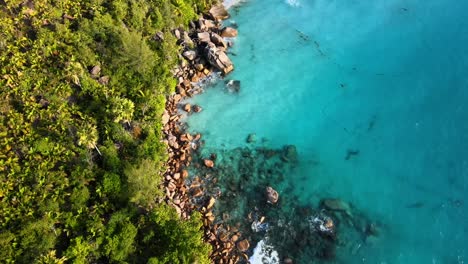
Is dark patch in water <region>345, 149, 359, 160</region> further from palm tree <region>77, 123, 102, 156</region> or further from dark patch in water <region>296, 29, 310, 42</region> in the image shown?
palm tree <region>77, 123, 102, 156</region>

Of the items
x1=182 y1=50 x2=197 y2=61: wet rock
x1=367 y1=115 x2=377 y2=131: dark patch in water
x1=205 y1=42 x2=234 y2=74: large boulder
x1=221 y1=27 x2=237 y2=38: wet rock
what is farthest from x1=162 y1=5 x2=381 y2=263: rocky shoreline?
x1=221 y1=27 x2=237 y2=38: wet rock

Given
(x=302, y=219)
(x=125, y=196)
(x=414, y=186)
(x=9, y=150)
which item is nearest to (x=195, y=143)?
(x=125, y=196)

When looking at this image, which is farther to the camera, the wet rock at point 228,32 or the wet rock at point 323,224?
the wet rock at point 228,32

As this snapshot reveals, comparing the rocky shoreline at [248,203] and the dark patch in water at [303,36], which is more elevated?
the dark patch in water at [303,36]

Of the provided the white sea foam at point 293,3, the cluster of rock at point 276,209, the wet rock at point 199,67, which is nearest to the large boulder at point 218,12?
the white sea foam at point 293,3

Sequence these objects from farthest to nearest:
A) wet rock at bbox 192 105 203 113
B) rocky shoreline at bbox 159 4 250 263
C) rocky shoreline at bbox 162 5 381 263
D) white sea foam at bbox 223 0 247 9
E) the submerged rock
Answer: white sea foam at bbox 223 0 247 9 < wet rock at bbox 192 105 203 113 < the submerged rock < rocky shoreline at bbox 159 4 250 263 < rocky shoreline at bbox 162 5 381 263

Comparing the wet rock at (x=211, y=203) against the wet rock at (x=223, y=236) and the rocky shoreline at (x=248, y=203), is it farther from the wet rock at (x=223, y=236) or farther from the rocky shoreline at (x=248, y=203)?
the wet rock at (x=223, y=236)
